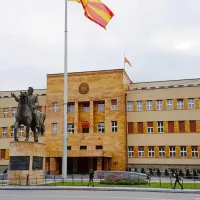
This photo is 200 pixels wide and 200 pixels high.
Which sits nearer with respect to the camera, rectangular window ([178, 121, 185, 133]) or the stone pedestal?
the stone pedestal

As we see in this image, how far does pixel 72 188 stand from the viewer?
2547 centimetres

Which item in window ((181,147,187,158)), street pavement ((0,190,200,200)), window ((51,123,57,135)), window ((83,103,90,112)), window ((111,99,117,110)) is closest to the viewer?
street pavement ((0,190,200,200))

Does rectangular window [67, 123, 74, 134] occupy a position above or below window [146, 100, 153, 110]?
below

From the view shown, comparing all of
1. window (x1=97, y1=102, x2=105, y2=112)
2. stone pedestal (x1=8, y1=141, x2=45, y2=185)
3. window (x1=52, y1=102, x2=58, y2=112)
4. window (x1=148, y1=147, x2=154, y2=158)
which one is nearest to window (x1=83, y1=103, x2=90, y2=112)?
window (x1=97, y1=102, x2=105, y2=112)

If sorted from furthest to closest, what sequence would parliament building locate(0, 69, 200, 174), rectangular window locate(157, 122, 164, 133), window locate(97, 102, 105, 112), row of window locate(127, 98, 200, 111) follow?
window locate(97, 102, 105, 112)
rectangular window locate(157, 122, 164, 133)
row of window locate(127, 98, 200, 111)
parliament building locate(0, 69, 200, 174)

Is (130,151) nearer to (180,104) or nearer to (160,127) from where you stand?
(160,127)

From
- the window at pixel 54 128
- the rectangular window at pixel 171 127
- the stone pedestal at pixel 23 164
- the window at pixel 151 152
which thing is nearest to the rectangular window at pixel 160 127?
the rectangular window at pixel 171 127

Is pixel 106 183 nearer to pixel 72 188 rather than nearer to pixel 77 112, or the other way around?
pixel 72 188

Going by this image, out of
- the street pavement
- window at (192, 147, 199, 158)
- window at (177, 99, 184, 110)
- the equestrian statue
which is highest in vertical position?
window at (177, 99, 184, 110)

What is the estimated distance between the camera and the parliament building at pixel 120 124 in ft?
161

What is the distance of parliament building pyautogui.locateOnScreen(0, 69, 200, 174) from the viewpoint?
49.1m

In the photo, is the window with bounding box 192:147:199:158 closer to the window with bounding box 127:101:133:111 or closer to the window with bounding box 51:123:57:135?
the window with bounding box 127:101:133:111

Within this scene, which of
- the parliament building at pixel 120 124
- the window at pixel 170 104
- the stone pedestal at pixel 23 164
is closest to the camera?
the stone pedestal at pixel 23 164

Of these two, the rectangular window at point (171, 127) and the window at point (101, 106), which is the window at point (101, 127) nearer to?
the window at point (101, 106)
